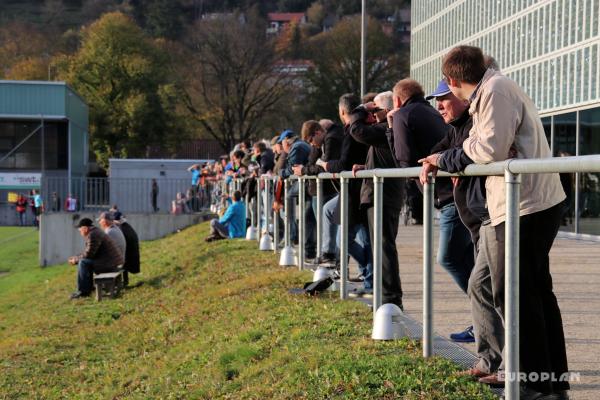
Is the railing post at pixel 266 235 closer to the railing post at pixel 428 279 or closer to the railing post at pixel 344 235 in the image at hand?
the railing post at pixel 344 235

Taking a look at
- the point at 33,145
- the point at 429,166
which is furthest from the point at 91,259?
the point at 33,145

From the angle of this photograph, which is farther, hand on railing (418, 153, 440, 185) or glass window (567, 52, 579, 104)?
glass window (567, 52, 579, 104)

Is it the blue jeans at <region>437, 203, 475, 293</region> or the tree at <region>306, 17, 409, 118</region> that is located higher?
the tree at <region>306, 17, 409, 118</region>

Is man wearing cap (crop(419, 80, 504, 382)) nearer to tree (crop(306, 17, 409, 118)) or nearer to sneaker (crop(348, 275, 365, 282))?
sneaker (crop(348, 275, 365, 282))

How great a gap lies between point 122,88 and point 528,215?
7234cm

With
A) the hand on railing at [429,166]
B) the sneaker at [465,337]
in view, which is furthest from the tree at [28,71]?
A: the hand on railing at [429,166]

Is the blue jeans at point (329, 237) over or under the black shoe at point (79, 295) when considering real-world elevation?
over

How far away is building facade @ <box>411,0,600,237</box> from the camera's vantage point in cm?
2255

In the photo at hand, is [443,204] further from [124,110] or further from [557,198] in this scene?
[124,110]

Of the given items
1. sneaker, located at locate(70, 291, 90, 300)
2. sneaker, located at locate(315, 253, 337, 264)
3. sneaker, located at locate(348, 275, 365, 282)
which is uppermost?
sneaker, located at locate(315, 253, 337, 264)

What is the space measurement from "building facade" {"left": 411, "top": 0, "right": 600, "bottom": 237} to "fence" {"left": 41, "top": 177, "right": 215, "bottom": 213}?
428 inches

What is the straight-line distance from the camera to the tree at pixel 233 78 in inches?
2660

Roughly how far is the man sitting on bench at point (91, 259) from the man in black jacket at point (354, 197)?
939 cm

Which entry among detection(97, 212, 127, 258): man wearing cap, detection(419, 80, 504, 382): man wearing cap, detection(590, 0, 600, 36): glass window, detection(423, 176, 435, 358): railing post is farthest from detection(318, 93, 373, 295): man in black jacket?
detection(590, 0, 600, 36): glass window
